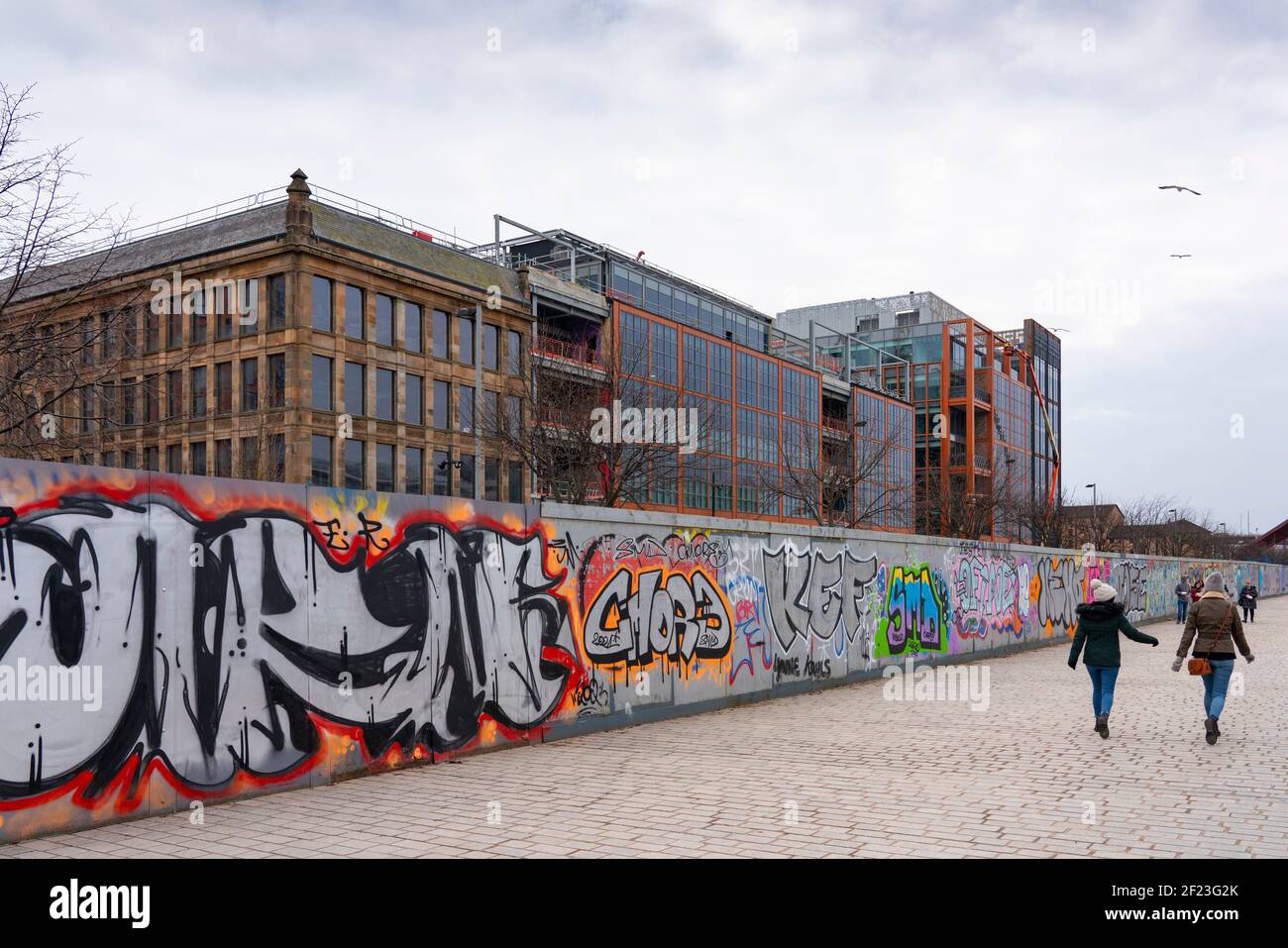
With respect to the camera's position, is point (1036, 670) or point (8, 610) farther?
point (1036, 670)

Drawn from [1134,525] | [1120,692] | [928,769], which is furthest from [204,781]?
[1134,525]

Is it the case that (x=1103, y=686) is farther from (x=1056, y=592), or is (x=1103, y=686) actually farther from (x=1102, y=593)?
(x=1056, y=592)

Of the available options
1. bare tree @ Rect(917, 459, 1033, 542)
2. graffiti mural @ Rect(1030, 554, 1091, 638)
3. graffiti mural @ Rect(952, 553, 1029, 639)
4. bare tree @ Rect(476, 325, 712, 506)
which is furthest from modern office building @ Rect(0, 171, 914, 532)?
graffiti mural @ Rect(952, 553, 1029, 639)

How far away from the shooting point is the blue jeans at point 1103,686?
11.3m

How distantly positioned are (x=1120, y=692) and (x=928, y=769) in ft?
24.8

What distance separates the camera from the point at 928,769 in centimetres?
934

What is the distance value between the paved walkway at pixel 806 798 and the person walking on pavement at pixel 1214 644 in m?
0.51

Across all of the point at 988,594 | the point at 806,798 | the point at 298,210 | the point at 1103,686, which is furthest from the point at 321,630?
the point at 298,210

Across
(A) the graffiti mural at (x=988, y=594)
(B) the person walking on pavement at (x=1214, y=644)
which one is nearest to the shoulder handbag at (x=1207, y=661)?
(B) the person walking on pavement at (x=1214, y=644)

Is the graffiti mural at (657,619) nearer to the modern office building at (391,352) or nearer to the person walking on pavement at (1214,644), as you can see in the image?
the person walking on pavement at (1214,644)

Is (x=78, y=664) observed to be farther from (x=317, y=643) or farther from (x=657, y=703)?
(x=657, y=703)

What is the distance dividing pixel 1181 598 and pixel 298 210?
38.5 meters

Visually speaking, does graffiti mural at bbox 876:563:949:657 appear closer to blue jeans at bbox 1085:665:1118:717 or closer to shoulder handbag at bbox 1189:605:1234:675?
blue jeans at bbox 1085:665:1118:717

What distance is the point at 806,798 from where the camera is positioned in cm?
811
